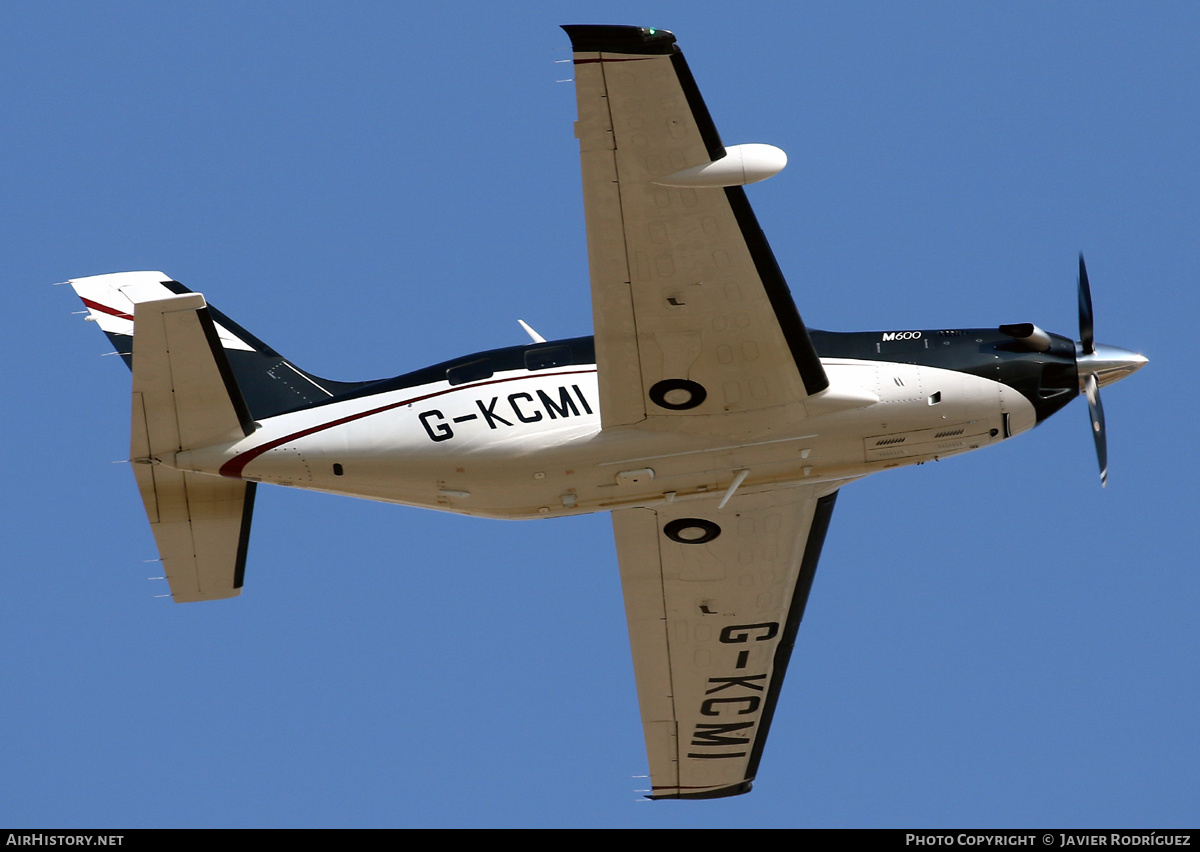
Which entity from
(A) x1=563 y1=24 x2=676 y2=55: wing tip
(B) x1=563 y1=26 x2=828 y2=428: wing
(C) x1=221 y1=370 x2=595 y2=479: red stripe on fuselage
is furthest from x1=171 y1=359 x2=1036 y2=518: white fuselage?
(A) x1=563 y1=24 x2=676 y2=55: wing tip

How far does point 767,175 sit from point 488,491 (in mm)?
5899

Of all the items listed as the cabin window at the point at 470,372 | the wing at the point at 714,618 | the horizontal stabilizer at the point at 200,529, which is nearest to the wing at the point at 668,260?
the cabin window at the point at 470,372

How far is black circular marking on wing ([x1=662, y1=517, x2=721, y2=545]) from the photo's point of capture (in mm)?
21625

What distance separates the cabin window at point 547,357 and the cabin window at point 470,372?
1.93 feet

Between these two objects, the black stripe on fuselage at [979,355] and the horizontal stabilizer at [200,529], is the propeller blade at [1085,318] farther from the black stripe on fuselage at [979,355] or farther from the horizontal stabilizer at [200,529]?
the horizontal stabilizer at [200,529]

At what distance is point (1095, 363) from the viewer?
20000 mm

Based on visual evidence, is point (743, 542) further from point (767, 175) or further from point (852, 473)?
point (767, 175)

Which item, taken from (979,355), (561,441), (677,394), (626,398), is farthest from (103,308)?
(979,355)

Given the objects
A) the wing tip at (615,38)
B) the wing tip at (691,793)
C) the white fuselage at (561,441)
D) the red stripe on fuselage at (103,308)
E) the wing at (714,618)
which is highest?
the wing tip at (615,38)

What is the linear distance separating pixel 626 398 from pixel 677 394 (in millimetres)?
704

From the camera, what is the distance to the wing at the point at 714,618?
2172 centimetres

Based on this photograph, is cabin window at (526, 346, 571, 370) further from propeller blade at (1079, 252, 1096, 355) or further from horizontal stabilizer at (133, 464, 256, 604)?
propeller blade at (1079, 252, 1096, 355)

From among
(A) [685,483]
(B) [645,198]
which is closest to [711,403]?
(A) [685,483]

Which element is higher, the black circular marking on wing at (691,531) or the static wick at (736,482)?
the static wick at (736,482)
